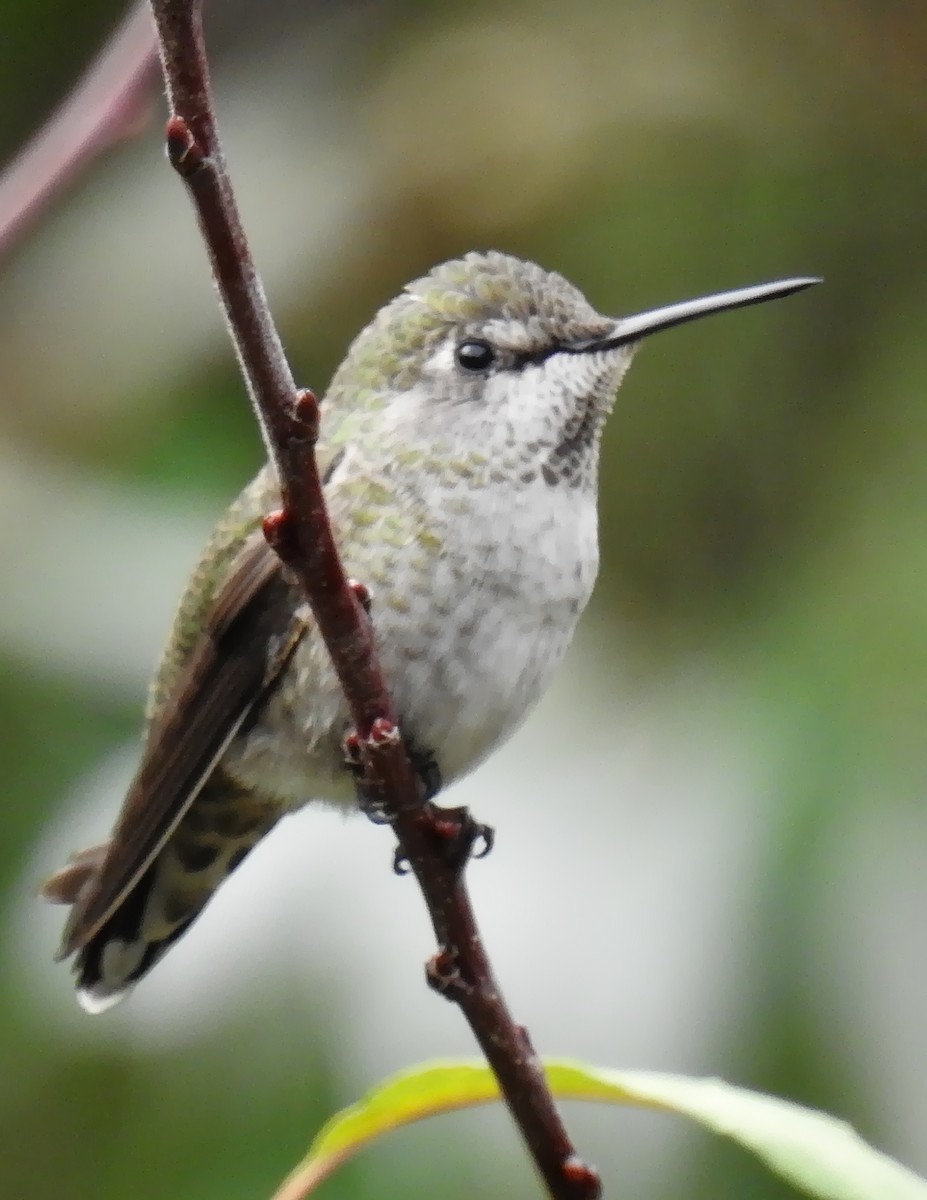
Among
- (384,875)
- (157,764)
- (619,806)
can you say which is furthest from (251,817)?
(619,806)

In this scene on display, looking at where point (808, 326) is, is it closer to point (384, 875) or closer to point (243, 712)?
point (384, 875)

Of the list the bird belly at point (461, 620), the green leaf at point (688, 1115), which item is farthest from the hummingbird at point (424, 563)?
the green leaf at point (688, 1115)

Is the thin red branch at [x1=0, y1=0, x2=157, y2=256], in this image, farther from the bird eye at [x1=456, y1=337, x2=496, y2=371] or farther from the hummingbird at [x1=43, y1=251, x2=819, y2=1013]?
the bird eye at [x1=456, y1=337, x2=496, y2=371]

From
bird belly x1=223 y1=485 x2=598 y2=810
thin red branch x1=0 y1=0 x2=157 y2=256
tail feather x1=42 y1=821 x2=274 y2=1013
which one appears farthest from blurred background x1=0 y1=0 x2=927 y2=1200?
thin red branch x1=0 y1=0 x2=157 y2=256

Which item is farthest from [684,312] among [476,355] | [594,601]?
[594,601]

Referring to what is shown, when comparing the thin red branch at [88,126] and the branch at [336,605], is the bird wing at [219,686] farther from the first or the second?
the thin red branch at [88,126]

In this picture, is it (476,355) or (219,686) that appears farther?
(476,355)

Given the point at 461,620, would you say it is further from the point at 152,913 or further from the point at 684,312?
the point at 152,913
